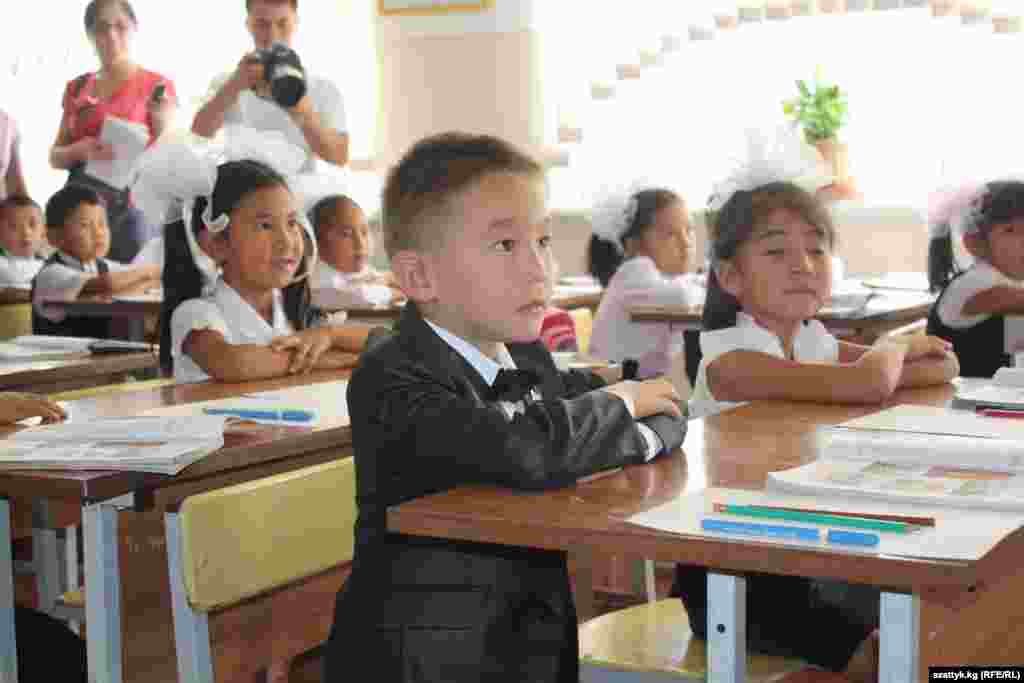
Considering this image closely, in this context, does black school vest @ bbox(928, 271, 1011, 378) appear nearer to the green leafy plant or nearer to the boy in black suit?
the boy in black suit

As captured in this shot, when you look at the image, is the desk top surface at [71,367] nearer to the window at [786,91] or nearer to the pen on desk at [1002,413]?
the pen on desk at [1002,413]

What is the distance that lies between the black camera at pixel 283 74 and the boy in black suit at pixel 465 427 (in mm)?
3088

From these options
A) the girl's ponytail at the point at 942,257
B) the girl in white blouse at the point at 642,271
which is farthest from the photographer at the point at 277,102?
the girl's ponytail at the point at 942,257


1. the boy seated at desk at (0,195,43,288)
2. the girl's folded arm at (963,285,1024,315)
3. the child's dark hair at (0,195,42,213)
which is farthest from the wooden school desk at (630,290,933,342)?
the child's dark hair at (0,195,42,213)

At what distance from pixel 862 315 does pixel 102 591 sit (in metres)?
2.51

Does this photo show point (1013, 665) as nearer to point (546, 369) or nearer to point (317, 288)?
point (546, 369)

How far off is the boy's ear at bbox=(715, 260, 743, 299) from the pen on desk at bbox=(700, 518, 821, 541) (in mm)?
1352

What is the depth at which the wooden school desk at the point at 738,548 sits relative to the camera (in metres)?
1.21

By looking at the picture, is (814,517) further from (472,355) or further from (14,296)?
(14,296)

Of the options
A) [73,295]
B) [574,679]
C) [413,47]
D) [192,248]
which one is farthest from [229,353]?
[413,47]

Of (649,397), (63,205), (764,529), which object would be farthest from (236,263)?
(63,205)

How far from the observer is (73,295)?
486cm

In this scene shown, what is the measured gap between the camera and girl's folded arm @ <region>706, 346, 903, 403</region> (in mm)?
2182

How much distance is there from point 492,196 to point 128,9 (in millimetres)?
4688
